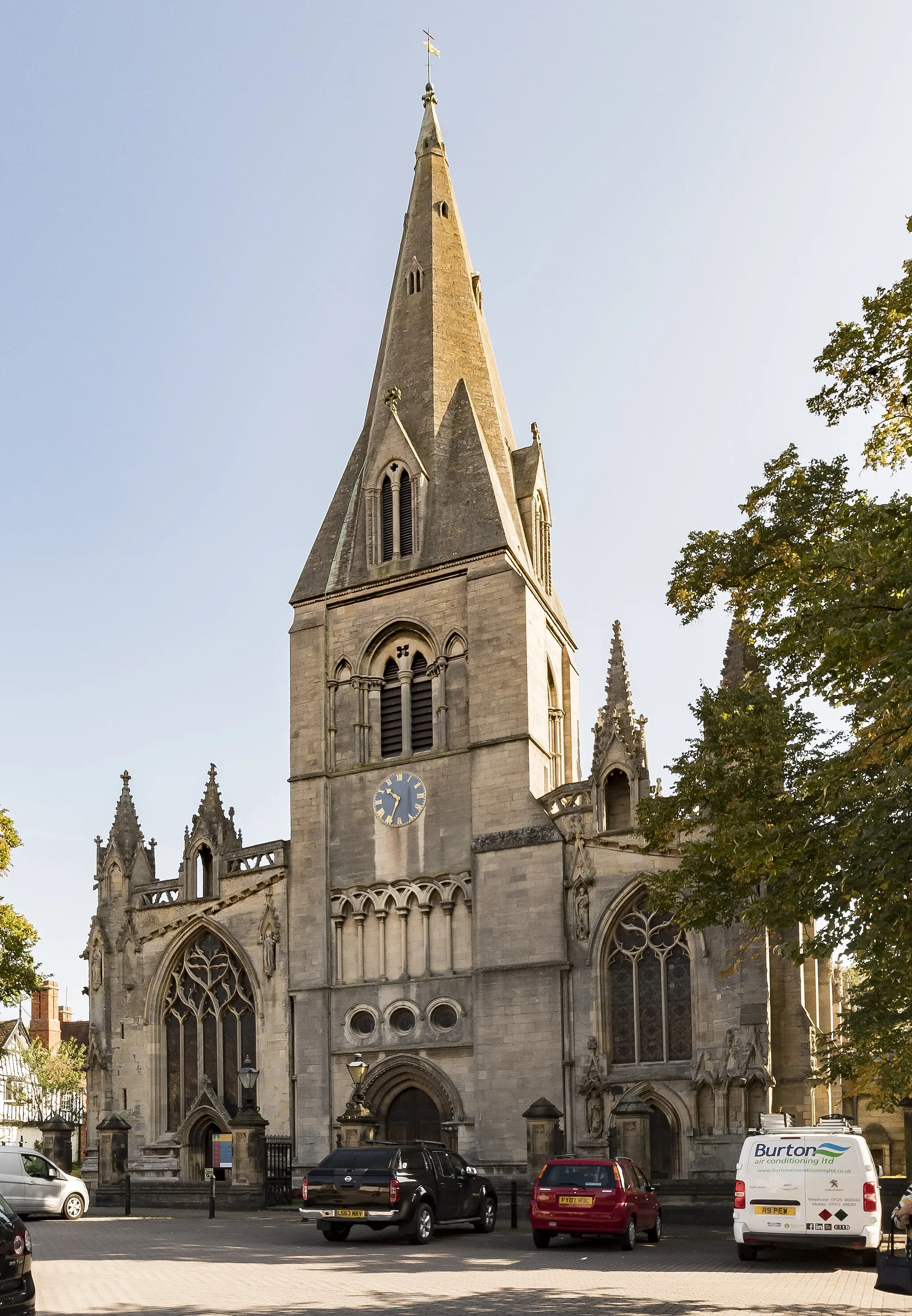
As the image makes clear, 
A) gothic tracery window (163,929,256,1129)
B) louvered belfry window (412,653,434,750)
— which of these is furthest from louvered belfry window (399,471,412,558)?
gothic tracery window (163,929,256,1129)

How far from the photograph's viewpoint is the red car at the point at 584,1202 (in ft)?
68.6

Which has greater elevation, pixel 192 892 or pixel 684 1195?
pixel 192 892

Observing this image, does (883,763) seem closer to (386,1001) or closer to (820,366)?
(820,366)

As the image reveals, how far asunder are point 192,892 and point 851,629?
29.6 metres

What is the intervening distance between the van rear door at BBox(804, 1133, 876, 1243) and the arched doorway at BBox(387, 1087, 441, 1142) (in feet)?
62.4

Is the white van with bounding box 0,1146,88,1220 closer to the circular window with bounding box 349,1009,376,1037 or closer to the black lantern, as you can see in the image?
the black lantern

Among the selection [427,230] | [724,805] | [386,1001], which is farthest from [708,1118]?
[427,230]

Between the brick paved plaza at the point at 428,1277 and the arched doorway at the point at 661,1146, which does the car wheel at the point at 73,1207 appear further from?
the arched doorway at the point at 661,1146

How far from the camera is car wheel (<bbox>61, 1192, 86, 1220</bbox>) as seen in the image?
92.1 feet

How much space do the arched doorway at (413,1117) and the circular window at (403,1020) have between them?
1.47 meters

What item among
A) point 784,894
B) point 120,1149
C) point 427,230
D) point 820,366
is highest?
point 427,230

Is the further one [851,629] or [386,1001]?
[386,1001]

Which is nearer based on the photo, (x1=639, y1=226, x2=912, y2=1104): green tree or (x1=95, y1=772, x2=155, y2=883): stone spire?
(x1=639, y1=226, x2=912, y2=1104): green tree

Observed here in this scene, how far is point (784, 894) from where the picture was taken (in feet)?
60.2
